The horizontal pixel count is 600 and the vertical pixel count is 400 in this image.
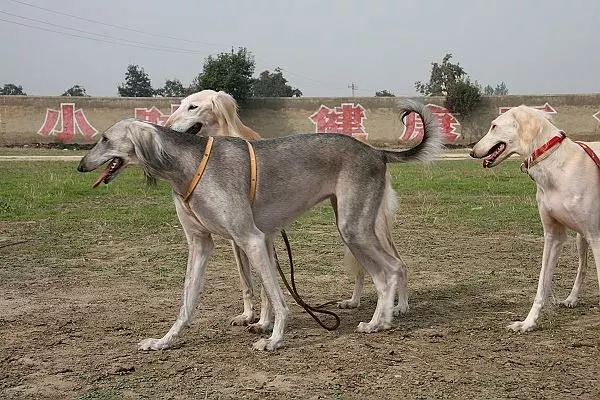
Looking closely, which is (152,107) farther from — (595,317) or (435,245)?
(595,317)

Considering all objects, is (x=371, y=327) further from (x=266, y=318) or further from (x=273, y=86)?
(x=273, y=86)

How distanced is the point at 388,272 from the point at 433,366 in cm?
142

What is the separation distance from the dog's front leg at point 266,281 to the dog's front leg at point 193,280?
0.53m

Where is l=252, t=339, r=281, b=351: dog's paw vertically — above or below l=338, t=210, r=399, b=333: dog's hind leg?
below

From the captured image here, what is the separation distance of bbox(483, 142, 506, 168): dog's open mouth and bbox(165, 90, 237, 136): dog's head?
2.58 metres

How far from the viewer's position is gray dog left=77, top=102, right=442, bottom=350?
5820 millimetres

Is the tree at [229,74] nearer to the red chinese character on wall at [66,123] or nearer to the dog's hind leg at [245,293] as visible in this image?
the red chinese character on wall at [66,123]

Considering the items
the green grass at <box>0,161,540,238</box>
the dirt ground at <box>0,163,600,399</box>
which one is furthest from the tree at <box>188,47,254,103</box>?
the dirt ground at <box>0,163,600,399</box>

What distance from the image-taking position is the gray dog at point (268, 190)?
5.82m

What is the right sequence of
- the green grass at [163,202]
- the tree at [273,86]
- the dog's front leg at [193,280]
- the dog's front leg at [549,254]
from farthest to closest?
1. the tree at [273,86]
2. the green grass at [163,202]
3. the dog's front leg at [549,254]
4. the dog's front leg at [193,280]

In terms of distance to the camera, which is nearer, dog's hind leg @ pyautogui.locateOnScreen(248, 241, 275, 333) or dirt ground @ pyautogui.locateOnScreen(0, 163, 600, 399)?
dirt ground @ pyautogui.locateOnScreen(0, 163, 600, 399)

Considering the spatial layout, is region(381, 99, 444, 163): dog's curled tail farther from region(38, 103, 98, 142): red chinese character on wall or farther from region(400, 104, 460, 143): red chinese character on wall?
→ region(38, 103, 98, 142): red chinese character on wall

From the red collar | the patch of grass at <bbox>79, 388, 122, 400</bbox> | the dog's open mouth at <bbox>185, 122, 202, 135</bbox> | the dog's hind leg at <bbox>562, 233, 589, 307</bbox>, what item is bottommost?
the patch of grass at <bbox>79, 388, 122, 400</bbox>

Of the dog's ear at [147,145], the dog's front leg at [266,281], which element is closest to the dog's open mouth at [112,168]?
the dog's ear at [147,145]
